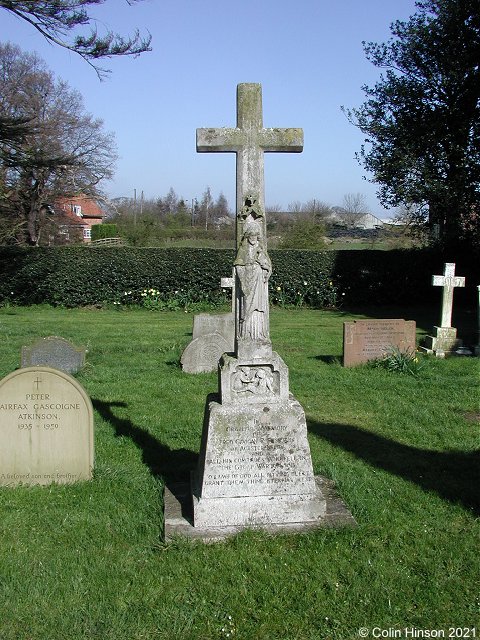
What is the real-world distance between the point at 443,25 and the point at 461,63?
1.22 meters

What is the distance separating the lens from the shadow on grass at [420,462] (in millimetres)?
5465

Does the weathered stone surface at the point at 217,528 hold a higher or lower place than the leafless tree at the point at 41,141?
lower

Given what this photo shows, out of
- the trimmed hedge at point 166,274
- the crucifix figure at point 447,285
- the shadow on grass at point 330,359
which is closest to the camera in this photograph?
the shadow on grass at point 330,359

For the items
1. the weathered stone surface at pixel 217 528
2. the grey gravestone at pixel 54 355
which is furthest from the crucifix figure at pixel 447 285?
the weathered stone surface at pixel 217 528

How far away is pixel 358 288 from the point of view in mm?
20734

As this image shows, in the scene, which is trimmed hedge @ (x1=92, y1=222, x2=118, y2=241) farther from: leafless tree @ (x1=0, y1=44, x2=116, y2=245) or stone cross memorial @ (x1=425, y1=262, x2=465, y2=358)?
stone cross memorial @ (x1=425, y1=262, x2=465, y2=358)

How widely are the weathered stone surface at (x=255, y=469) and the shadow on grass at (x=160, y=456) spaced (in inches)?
13.9

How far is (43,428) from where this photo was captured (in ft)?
18.2

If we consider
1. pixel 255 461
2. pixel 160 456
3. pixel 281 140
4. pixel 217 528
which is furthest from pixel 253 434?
pixel 281 140

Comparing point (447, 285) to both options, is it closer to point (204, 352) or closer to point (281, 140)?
point (204, 352)

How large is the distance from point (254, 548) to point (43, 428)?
2.30m

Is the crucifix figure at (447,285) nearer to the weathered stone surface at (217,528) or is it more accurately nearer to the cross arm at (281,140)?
the cross arm at (281,140)

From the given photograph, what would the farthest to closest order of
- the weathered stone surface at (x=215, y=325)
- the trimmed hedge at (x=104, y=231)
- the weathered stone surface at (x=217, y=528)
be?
the trimmed hedge at (x=104, y=231), the weathered stone surface at (x=215, y=325), the weathered stone surface at (x=217, y=528)

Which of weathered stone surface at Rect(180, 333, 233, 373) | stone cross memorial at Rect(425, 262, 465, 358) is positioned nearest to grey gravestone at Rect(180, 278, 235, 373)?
weathered stone surface at Rect(180, 333, 233, 373)
